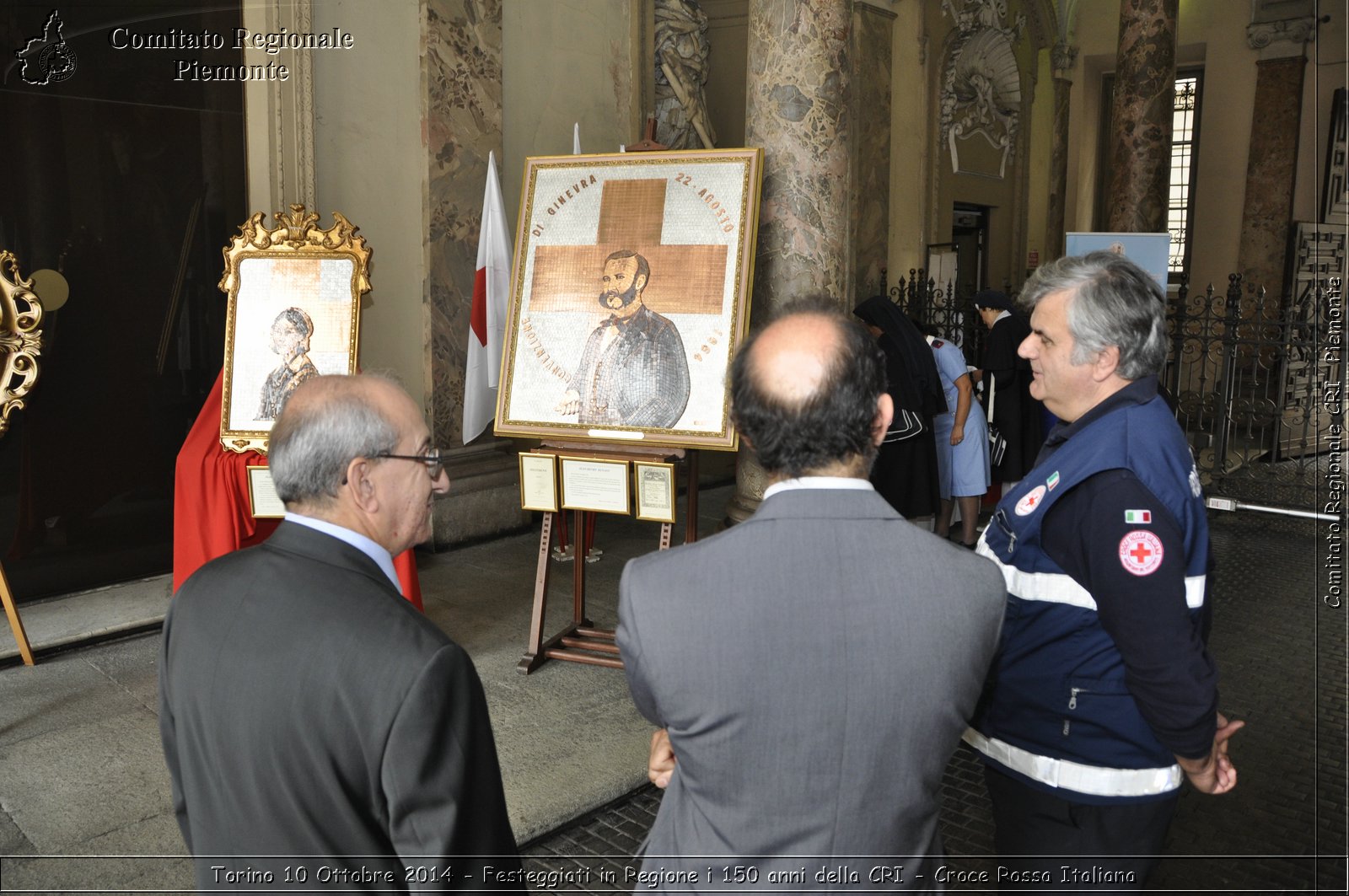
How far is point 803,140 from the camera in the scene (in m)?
5.33

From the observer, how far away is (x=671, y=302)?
425 centimetres

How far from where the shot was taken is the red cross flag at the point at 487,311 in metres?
5.40

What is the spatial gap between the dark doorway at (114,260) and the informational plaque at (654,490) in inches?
106

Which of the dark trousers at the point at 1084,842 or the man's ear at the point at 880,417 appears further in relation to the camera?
the dark trousers at the point at 1084,842

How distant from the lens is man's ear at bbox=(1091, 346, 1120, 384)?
1.94 metres

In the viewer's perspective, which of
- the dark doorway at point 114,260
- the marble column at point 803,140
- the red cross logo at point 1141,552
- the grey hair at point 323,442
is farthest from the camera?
the marble column at point 803,140

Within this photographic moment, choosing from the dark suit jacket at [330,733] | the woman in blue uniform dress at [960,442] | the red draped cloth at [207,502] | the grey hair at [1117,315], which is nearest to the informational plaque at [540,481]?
the red draped cloth at [207,502]

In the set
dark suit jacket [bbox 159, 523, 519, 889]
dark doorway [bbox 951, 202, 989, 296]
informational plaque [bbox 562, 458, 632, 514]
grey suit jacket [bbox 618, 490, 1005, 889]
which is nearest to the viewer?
grey suit jacket [bbox 618, 490, 1005, 889]

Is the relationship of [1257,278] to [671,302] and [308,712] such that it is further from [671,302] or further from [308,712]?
[308,712]

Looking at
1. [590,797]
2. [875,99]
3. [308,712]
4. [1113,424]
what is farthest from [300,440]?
[875,99]

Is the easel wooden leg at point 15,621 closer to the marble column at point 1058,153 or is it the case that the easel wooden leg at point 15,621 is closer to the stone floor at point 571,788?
the stone floor at point 571,788

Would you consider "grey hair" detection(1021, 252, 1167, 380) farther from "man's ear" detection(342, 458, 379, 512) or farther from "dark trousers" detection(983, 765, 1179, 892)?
"man's ear" detection(342, 458, 379, 512)

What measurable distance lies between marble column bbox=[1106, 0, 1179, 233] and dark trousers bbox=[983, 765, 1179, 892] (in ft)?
31.3

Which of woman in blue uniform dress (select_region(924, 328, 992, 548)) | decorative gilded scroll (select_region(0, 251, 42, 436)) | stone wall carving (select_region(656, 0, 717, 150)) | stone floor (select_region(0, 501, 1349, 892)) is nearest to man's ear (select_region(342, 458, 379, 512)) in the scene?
stone floor (select_region(0, 501, 1349, 892))
